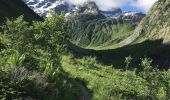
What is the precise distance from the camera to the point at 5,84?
18.4m

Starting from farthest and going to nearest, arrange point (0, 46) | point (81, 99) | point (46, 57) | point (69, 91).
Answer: point (0, 46) < point (46, 57) < point (81, 99) < point (69, 91)

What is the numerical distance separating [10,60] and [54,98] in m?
3.32

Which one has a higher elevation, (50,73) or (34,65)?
(34,65)

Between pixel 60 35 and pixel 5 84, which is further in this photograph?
pixel 60 35

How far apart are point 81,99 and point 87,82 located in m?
10.5

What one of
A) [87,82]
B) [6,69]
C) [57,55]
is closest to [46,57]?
[57,55]

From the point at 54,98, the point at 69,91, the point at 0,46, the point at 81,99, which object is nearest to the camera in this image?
the point at 54,98

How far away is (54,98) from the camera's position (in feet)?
75.7

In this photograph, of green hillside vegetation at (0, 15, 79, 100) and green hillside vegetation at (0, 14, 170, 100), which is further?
green hillside vegetation at (0, 14, 170, 100)

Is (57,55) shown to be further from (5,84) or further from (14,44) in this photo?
(5,84)

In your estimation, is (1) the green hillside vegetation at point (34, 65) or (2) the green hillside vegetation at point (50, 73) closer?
(1) the green hillside vegetation at point (34, 65)

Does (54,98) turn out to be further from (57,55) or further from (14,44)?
(57,55)

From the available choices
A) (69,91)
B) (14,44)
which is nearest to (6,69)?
(69,91)

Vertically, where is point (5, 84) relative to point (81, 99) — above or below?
above
